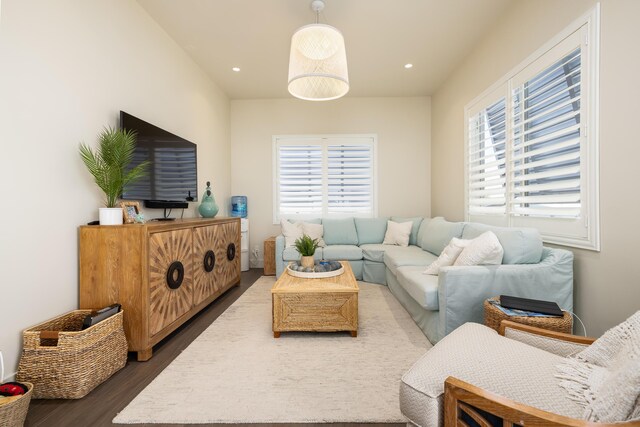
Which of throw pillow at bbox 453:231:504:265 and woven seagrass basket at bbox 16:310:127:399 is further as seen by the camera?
throw pillow at bbox 453:231:504:265

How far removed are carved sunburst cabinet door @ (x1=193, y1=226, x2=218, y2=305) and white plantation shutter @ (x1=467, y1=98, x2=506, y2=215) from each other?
3059mm

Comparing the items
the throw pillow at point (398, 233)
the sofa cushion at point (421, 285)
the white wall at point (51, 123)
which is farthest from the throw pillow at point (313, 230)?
the white wall at point (51, 123)

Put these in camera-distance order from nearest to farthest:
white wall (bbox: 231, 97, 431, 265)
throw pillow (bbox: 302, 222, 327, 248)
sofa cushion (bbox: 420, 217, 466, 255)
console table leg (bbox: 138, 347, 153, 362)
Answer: console table leg (bbox: 138, 347, 153, 362) < sofa cushion (bbox: 420, 217, 466, 255) < throw pillow (bbox: 302, 222, 327, 248) < white wall (bbox: 231, 97, 431, 265)

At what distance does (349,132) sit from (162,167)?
10.3 feet

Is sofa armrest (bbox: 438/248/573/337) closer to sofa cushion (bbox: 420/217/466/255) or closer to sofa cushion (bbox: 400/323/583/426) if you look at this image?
sofa cushion (bbox: 400/323/583/426)

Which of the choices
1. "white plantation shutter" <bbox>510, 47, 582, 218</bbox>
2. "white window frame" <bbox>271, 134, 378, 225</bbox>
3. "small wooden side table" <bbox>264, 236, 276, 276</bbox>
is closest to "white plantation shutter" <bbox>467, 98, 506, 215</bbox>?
"white plantation shutter" <bbox>510, 47, 582, 218</bbox>

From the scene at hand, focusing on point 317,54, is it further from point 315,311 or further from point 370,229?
point 370,229

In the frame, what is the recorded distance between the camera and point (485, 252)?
2105 mm

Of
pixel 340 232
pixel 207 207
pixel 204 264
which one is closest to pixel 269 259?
pixel 340 232

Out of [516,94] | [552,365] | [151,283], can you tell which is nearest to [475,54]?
[516,94]

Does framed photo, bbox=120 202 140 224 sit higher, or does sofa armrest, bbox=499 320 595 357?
framed photo, bbox=120 202 140 224

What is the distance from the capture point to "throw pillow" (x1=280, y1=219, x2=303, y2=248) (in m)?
4.16

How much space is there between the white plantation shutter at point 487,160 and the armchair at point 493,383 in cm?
201

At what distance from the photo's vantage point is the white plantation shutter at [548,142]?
201 cm
